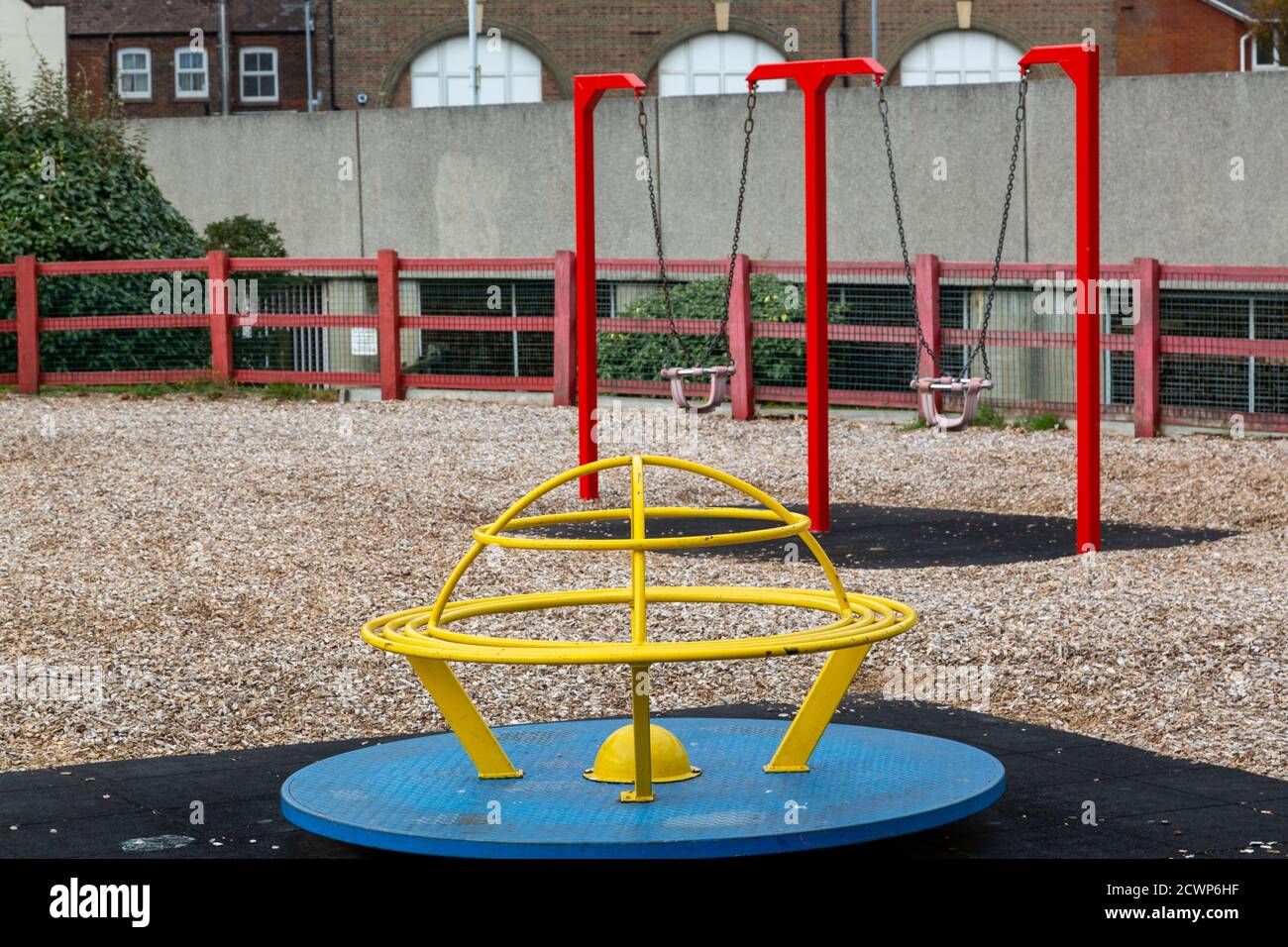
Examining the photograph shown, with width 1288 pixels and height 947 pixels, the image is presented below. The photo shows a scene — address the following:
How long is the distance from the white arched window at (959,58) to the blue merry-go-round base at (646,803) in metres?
36.5

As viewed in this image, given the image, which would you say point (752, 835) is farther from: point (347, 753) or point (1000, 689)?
point (1000, 689)

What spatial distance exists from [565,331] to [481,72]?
77.5ft

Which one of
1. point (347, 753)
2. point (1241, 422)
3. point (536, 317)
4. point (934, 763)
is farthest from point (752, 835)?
point (536, 317)

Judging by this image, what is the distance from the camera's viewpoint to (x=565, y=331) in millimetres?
18312

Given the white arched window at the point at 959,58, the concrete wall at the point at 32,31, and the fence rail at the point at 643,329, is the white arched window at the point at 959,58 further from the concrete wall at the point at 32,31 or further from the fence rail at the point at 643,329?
the fence rail at the point at 643,329

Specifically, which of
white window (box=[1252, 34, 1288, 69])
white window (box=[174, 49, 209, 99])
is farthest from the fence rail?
white window (box=[174, 49, 209, 99])

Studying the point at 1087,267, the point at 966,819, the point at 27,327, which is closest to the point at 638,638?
the point at 966,819

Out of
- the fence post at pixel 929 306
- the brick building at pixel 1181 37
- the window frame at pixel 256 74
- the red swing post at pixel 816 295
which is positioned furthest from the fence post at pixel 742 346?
the window frame at pixel 256 74

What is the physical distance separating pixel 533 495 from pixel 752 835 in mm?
1118

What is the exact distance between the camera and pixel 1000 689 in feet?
24.1

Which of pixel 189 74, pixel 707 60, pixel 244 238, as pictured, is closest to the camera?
pixel 244 238

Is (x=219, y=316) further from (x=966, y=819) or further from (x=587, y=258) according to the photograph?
(x=966, y=819)

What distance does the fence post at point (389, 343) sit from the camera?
739 inches

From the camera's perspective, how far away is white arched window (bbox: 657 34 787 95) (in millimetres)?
40375
